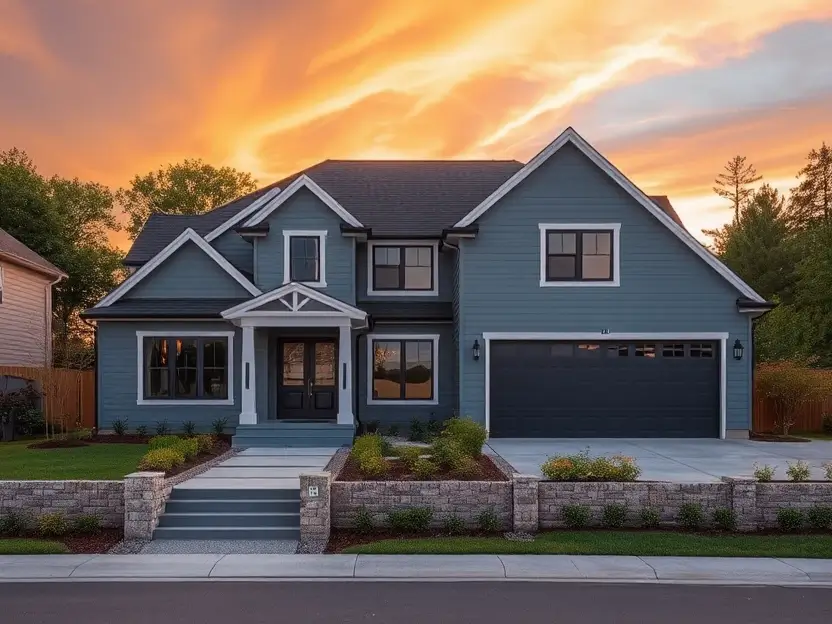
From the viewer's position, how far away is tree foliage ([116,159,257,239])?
45906 millimetres

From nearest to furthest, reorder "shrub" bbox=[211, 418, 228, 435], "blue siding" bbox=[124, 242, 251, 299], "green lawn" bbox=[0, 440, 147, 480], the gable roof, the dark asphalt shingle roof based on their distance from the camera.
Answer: "green lawn" bbox=[0, 440, 147, 480]
"shrub" bbox=[211, 418, 228, 435]
"blue siding" bbox=[124, 242, 251, 299]
the dark asphalt shingle roof
the gable roof

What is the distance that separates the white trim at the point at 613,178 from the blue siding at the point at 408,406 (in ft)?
11.8

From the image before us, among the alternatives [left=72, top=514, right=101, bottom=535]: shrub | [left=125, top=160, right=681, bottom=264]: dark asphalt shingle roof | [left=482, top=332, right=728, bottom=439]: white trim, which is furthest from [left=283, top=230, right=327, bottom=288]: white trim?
[left=72, top=514, right=101, bottom=535]: shrub

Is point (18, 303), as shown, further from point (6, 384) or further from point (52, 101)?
point (52, 101)

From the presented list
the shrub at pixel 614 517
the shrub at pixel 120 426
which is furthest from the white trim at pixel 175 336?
the shrub at pixel 614 517

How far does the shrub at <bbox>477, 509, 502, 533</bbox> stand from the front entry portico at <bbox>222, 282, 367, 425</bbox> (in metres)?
7.33

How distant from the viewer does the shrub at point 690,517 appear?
30.4 ft

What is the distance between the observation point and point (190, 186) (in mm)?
46094

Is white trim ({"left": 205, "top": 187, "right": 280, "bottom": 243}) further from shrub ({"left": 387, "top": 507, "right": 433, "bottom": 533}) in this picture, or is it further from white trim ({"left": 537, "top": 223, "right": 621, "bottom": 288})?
shrub ({"left": 387, "top": 507, "right": 433, "bottom": 533})

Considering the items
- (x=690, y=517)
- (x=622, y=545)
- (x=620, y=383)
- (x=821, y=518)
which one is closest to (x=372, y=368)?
(x=620, y=383)

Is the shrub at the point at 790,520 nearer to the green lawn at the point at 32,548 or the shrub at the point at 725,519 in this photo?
the shrub at the point at 725,519

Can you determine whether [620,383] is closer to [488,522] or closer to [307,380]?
[307,380]

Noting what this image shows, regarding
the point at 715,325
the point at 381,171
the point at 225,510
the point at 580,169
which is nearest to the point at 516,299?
the point at 580,169

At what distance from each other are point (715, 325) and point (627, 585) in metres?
11.8
